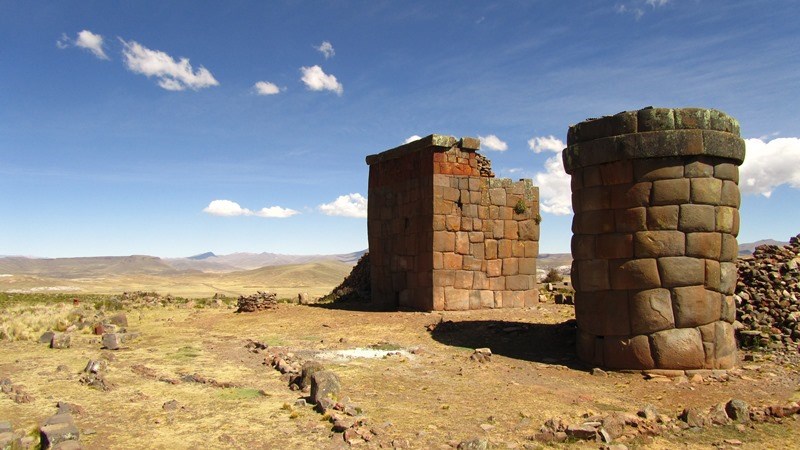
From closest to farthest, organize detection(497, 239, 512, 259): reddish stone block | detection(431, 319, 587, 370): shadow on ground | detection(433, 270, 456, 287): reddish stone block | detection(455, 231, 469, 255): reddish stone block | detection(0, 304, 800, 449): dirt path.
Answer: detection(0, 304, 800, 449): dirt path < detection(431, 319, 587, 370): shadow on ground < detection(433, 270, 456, 287): reddish stone block < detection(455, 231, 469, 255): reddish stone block < detection(497, 239, 512, 259): reddish stone block

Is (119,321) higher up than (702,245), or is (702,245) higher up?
(702,245)

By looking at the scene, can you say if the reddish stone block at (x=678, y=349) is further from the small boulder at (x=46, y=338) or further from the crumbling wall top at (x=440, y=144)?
the small boulder at (x=46, y=338)

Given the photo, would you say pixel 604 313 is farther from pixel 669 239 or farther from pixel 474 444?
pixel 474 444

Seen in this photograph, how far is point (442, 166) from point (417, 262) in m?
2.69

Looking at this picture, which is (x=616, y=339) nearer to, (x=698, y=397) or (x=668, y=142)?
(x=698, y=397)

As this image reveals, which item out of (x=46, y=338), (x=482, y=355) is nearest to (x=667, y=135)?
(x=482, y=355)

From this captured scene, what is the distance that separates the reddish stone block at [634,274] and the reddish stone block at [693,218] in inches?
27.8

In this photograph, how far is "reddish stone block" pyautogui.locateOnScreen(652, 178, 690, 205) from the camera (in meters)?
8.46

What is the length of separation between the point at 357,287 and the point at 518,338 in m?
9.62

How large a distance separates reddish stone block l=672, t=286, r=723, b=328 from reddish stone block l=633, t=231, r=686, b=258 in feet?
1.88

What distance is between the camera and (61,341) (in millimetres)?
11102

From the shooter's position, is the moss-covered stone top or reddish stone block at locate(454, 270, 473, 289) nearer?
the moss-covered stone top

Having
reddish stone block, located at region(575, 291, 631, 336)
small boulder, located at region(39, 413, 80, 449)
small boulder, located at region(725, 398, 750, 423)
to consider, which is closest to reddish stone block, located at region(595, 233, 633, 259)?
reddish stone block, located at region(575, 291, 631, 336)

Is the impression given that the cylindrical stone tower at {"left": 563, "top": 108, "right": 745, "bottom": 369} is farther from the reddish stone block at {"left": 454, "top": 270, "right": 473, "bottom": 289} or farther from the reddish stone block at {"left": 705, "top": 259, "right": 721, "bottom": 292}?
the reddish stone block at {"left": 454, "top": 270, "right": 473, "bottom": 289}
